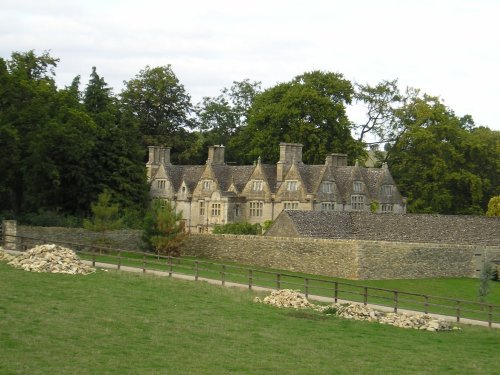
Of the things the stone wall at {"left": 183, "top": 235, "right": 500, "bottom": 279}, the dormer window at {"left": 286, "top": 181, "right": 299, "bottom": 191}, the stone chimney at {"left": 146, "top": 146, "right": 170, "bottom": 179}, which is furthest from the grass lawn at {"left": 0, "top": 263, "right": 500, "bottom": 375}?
the stone chimney at {"left": 146, "top": 146, "right": 170, "bottom": 179}

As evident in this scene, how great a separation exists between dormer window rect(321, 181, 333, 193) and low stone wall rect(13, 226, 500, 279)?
711 inches

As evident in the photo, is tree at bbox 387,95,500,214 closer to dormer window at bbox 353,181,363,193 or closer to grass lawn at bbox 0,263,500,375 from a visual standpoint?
dormer window at bbox 353,181,363,193

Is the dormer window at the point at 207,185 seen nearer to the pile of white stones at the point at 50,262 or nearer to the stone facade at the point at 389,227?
the stone facade at the point at 389,227

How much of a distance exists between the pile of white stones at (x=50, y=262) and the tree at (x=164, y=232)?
1405 cm

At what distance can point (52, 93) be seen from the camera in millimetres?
56688

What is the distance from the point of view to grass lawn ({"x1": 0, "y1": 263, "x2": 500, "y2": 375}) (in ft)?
74.6

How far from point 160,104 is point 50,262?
189ft

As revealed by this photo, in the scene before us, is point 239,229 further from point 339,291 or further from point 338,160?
point 339,291

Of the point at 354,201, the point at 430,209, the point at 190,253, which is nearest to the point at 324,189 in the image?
the point at 354,201

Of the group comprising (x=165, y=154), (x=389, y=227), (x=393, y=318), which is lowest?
(x=393, y=318)

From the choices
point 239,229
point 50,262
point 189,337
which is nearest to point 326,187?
point 239,229

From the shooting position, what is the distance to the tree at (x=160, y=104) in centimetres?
9444

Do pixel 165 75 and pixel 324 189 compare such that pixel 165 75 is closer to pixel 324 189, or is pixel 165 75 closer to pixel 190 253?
pixel 324 189

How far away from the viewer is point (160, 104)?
95.2 metres
